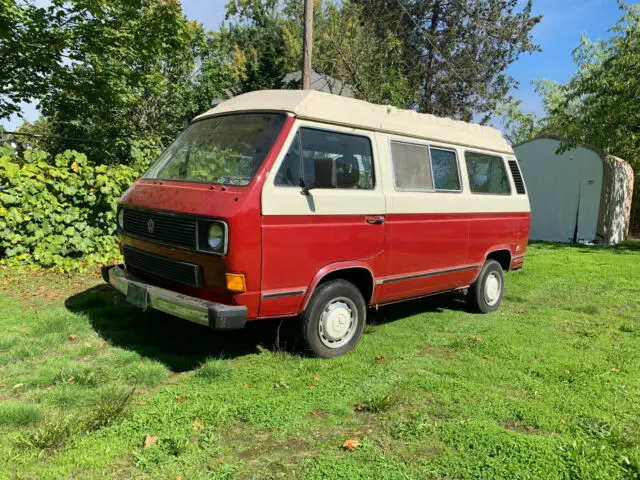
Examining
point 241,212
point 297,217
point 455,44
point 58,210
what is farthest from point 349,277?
point 455,44

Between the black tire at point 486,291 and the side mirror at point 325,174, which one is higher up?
the side mirror at point 325,174

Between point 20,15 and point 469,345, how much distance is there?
838cm

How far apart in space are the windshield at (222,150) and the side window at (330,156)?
227 mm

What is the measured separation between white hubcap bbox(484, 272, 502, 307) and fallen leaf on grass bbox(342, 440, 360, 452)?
4.23 meters

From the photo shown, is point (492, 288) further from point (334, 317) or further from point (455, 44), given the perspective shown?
point (455, 44)

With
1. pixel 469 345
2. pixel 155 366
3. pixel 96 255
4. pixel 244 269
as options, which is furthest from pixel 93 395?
pixel 96 255

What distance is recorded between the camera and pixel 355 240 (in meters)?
4.62

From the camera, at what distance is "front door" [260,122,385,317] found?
399 cm

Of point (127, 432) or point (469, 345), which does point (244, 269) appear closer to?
point (127, 432)

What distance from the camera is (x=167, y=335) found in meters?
5.00

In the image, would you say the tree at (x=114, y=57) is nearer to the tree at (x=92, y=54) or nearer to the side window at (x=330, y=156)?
the tree at (x=92, y=54)

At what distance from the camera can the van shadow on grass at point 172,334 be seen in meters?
4.54

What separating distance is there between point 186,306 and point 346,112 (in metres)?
2.38

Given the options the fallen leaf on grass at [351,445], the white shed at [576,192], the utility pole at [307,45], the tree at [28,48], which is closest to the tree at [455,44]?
the white shed at [576,192]
